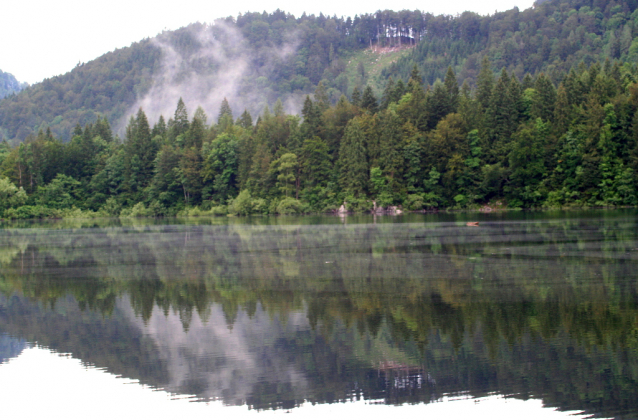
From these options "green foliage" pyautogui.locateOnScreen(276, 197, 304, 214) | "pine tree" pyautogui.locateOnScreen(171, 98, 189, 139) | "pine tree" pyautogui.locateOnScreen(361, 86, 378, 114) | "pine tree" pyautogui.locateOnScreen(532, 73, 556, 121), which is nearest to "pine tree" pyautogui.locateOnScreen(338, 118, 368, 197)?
"green foliage" pyautogui.locateOnScreen(276, 197, 304, 214)

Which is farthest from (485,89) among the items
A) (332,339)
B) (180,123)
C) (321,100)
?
(332,339)

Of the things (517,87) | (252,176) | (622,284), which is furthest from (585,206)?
(622,284)

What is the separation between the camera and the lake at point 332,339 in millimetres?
9773

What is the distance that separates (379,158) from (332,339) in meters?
82.7

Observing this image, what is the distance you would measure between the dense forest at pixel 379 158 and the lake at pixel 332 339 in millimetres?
60995

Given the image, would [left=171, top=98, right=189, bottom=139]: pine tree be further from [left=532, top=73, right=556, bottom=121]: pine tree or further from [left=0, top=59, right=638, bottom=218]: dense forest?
[left=532, top=73, right=556, bottom=121]: pine tree

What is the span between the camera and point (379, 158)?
9419 centimetres

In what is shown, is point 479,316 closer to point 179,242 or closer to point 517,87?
point 179,242

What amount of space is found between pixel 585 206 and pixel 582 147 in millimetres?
8215

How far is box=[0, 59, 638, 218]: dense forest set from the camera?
8044cm

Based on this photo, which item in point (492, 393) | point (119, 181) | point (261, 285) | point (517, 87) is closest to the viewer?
point (492, 393)

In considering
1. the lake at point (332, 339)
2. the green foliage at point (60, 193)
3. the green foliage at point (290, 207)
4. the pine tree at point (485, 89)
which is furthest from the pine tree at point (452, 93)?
the lake at point (332, 339)

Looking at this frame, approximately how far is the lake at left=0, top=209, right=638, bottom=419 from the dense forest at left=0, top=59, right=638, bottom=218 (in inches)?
2401

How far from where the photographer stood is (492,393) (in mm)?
9688
